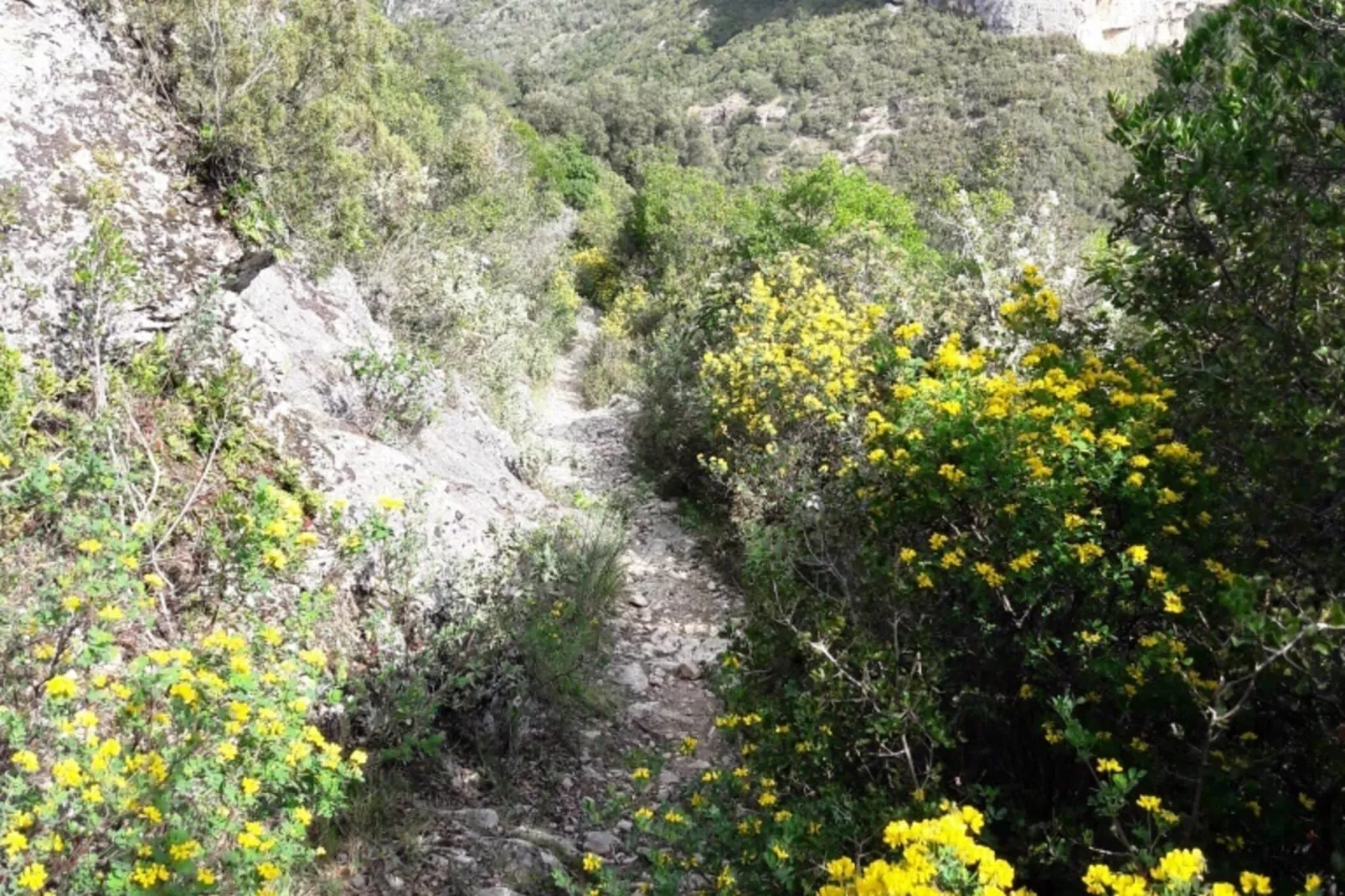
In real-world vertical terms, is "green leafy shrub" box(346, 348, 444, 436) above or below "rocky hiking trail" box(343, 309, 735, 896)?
above

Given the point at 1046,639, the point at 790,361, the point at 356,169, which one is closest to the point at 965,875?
the point at 1046,639

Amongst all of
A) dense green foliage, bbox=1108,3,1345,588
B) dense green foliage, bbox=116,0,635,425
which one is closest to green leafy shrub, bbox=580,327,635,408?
dense green foliage, bbox=116,0,635,425

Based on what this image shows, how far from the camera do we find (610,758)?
4.38 m

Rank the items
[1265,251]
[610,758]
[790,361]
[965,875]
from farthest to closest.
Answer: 1. [790,361]
2. [610,758]
3. [1265,251]
4. [965,875]

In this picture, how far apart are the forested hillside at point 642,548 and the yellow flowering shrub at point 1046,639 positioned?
19 mm

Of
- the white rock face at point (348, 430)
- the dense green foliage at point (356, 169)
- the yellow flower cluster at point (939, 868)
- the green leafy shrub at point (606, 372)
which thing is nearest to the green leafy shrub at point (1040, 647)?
the yellow flower cluster at point (939, 868)

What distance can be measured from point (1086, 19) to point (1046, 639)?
55560 millimetres

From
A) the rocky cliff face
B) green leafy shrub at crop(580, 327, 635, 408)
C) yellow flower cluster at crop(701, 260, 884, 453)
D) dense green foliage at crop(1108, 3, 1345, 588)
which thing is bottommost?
green leafy shrub at crop(580, 327, 635, 408)

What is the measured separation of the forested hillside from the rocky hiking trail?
0.09ft

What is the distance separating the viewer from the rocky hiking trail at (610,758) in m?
3.19

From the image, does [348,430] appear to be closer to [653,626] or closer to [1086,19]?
[653,626]

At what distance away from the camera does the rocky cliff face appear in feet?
151

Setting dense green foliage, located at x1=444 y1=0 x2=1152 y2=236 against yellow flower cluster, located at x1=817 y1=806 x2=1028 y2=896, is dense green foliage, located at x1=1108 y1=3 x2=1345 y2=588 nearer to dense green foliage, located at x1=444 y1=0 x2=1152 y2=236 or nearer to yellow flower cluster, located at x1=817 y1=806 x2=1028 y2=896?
yellow flower cluster, located at x1=817 y1=806 x2=1028 y2=896

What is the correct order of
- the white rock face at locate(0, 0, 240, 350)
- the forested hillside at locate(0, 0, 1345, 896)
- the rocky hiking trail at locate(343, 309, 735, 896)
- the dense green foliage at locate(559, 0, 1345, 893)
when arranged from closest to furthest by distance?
the forested hillside at locate(0, 0, 1345, 896) → the dense green foliage at locate(559, 0, 1345, 893) → the rocky hiking trail at locate(343, 309, 735, 896) → the white rock face at locate(0, 0, 240, 350)
